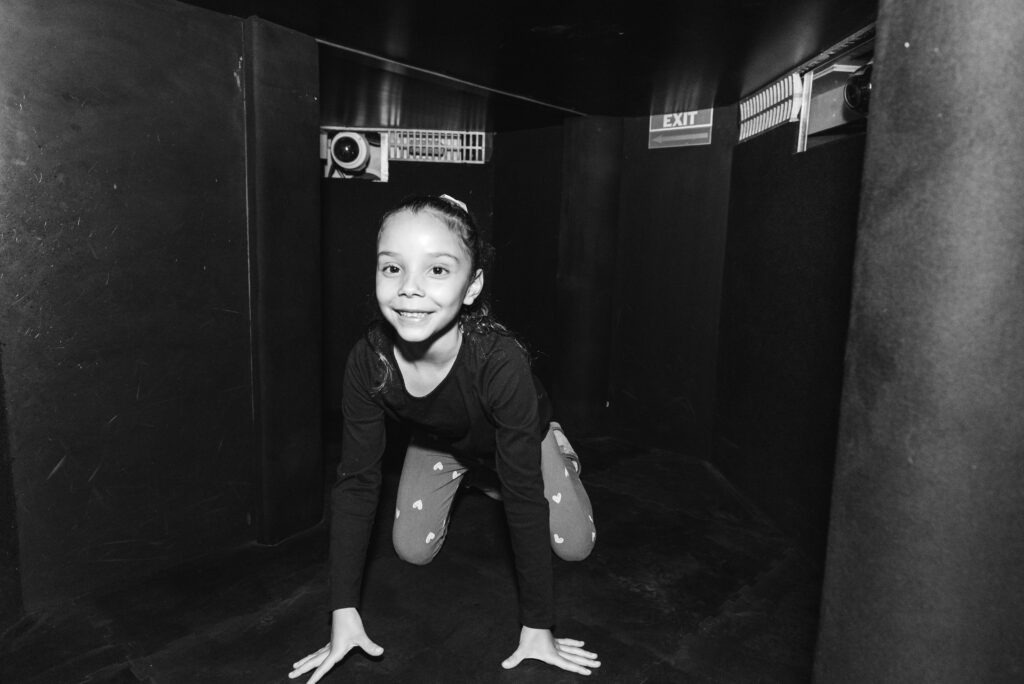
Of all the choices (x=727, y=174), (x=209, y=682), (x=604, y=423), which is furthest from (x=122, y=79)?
(x=604, y=423)

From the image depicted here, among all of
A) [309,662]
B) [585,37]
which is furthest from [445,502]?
[585,37]

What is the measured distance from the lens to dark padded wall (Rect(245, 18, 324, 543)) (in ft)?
6.82

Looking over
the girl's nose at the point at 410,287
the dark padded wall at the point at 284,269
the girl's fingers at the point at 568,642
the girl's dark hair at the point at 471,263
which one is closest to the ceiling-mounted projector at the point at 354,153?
the dark padded wall at the point at 284,269

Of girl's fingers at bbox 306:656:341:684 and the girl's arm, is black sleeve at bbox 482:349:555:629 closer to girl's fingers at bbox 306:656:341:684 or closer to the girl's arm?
the girl's arm

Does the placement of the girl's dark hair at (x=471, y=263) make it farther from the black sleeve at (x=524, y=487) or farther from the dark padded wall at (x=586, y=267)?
the dark padded wall at (x=586, y=267)

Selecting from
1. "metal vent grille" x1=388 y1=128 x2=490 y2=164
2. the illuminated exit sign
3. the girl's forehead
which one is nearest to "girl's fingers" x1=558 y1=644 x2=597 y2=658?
the girl's forehead

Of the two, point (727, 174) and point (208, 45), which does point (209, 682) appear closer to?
point (208, 45)

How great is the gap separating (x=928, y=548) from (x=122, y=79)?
2094 millimetres

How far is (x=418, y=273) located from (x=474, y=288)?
0.21 meters

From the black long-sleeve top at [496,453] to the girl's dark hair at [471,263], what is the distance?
20 mm

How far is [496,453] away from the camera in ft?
5.27

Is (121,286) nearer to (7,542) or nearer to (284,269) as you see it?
(284,269)

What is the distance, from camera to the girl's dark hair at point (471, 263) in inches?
58.6

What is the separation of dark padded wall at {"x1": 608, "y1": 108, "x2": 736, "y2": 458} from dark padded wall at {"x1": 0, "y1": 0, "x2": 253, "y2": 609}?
6.32ft
